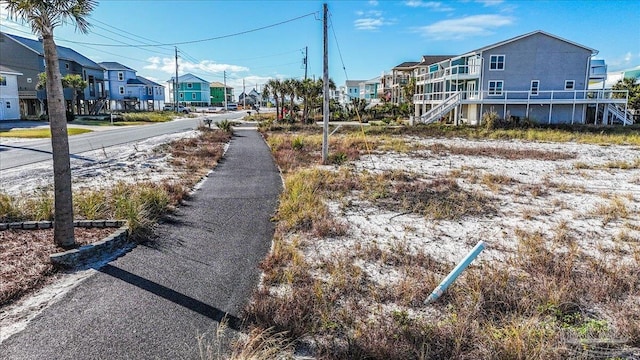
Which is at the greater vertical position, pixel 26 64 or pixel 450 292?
pixel 26 64

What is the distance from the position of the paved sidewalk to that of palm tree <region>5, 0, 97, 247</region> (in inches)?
45.0

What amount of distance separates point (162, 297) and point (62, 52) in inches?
2454

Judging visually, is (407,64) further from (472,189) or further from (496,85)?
(472,189)

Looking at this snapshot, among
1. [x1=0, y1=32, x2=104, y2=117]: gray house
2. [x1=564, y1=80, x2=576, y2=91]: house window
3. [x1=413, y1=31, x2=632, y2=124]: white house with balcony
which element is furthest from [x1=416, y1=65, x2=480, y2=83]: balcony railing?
[x1=0, y1=32, x2=104, y2=117]: gray house

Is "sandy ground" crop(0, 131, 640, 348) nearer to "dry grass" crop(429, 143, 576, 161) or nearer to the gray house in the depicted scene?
"dry grass" crop(429, 143, 576, 161)

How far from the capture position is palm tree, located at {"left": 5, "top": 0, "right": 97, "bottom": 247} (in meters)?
6.19

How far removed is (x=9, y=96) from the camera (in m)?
44.2

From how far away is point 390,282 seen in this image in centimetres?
655

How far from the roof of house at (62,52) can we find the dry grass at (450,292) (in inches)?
2072

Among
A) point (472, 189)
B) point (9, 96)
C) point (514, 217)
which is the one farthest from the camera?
point (9, 96)

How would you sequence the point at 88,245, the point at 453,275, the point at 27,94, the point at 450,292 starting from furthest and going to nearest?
the point at 27,94
the point at 88,245
the point at 450,292
the point at 453,275

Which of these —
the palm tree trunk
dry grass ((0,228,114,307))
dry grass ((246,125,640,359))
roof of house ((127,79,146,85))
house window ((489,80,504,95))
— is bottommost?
dry grass ((246,125,640,359))

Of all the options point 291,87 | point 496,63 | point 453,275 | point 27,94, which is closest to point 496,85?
point 496,63

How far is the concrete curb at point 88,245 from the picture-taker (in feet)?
21.4
